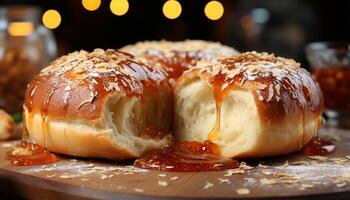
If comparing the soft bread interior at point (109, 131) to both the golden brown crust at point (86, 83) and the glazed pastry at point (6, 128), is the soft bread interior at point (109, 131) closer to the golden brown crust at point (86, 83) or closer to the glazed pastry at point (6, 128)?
the golden brown crust at point (86, 83)

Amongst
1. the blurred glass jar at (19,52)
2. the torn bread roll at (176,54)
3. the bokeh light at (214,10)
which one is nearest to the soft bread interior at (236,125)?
the torn bread roll at (176,54)

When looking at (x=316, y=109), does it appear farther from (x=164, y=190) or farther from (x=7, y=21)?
(x=7, y=21)

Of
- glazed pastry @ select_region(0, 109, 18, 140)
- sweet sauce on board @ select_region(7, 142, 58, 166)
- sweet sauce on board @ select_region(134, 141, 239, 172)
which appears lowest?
sweet sauce on board @ select_region(134, 141, 239, 172)

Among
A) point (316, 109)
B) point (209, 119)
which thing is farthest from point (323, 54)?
point (209, 119)

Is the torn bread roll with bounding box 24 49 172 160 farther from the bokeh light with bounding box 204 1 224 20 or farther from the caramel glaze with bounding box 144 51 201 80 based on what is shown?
the bokeh light with bounding box 204 1 224 20

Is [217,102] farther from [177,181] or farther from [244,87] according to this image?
[177,181]

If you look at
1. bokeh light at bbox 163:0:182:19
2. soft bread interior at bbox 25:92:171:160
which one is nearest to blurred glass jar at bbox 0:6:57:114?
soft bread interior at bbox 25:92:171:160
